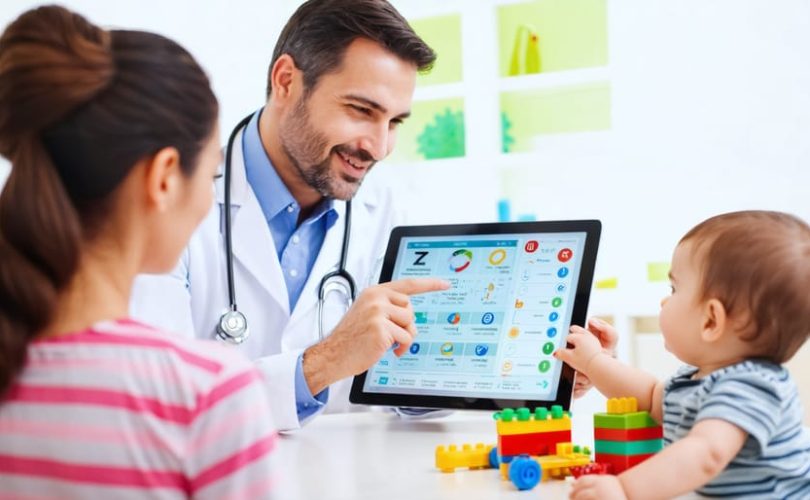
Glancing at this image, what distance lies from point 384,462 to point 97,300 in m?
0.60

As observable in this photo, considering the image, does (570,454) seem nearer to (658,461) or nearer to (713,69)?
(658,461)

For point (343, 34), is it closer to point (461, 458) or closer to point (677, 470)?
point (461, 458)

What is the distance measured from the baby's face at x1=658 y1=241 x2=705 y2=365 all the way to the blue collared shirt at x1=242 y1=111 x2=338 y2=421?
3.02 feet

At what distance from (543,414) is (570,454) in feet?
0.24

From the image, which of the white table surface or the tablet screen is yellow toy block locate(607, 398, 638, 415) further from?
the tablet screen

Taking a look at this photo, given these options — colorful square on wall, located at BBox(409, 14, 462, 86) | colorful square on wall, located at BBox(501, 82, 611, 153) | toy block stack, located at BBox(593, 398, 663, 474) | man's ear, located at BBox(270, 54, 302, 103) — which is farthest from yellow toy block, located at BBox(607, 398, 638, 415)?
colorful square on wall, located at BBox(409, 14, 462, 86)

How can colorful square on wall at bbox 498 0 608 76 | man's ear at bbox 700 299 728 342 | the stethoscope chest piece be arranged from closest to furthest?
man's ear at bbox 700 299 728 342 < the stethoscope chest piece < colorful square on wall at bbox 498 0 608 76

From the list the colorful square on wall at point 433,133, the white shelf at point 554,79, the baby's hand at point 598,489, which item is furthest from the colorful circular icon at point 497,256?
the colorful square on wall at point 433,133

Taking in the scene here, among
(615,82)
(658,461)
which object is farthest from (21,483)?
(615,82)

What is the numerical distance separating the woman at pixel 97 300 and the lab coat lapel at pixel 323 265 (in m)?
0.98

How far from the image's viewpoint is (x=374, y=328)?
4.91ft

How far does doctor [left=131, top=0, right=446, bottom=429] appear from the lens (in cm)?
179

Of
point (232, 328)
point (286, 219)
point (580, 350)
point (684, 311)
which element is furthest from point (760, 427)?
point (286, 219)

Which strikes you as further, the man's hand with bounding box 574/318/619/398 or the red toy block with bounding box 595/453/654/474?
the man's hand with bounding box 574/318/619/398
